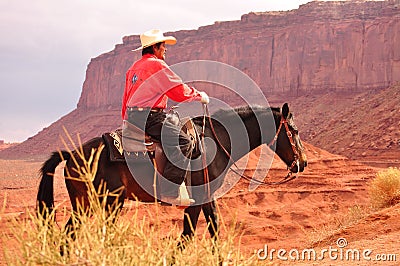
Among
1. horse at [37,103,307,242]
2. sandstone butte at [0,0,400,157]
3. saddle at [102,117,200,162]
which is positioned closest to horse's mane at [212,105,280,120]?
horse at [37,103,307,242]

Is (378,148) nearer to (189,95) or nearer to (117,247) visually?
(189,95)

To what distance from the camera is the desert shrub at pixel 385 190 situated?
44.8 feet

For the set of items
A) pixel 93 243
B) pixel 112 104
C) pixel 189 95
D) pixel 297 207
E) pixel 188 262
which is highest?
pixel 112 104

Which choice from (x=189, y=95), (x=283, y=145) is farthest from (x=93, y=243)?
(x=283, y=145)

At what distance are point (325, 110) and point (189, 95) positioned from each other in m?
62.2

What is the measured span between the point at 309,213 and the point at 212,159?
1162 centimetres

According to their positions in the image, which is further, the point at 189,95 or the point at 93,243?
the point at 189,95

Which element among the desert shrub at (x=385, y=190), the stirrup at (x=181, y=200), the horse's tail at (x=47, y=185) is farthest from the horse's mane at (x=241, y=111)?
the desert shrub at (x=385, y=190)

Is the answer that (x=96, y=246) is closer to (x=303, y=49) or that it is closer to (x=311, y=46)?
(x=311, y=46)

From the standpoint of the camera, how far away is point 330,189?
23.0m

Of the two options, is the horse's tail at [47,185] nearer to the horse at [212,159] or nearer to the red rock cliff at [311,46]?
the horse at [212,159]

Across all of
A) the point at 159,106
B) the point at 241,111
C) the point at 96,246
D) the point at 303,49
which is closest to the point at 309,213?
the point at 241,111

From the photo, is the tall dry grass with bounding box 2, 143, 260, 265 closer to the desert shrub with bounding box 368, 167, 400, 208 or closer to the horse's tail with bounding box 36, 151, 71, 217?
the horse's tail with bounding box 36, 151, 71, 217

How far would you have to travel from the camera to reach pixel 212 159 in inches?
298
